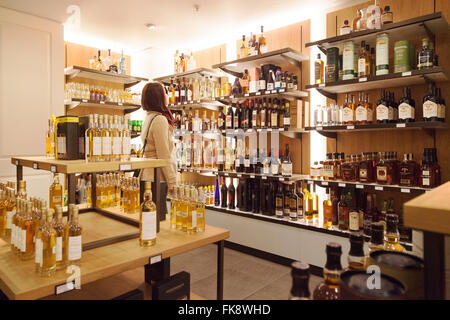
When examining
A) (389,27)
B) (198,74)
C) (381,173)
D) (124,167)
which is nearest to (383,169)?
(381,173)

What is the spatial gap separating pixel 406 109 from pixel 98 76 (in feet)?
13.8

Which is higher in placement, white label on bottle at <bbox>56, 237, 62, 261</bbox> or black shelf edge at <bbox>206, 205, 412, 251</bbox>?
white label on bottle at <bbox>56, 237, 62, 261</bbox>

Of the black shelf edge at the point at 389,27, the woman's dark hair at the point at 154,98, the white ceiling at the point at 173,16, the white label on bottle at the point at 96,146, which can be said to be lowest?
the white label on bottle at the point at 96,146

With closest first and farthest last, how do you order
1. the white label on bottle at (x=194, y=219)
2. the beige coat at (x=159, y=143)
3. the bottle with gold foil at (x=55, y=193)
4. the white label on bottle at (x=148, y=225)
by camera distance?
the white label on bottle at (x=148, y=225)
the white label on bottle at (x=194, y=219)
the bottle with gold foil at (x=55, y=193)
the beige coat at (x=159, y=143)

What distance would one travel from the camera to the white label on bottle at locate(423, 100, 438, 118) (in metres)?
2.60

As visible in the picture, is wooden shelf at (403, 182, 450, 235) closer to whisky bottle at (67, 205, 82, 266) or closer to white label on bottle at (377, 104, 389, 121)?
whisky bottle at (67, 205, 82, 266)

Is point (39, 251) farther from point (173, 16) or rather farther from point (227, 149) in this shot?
point (173, 16)

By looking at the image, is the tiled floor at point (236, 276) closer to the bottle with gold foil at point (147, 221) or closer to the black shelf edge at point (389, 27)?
the bottle with gold foil at point (147, 221)

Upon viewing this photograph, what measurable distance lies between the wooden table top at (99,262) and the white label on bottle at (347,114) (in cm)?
186

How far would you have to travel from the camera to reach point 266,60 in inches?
151

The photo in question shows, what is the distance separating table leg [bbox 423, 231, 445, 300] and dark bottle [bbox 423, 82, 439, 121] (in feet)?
7.76

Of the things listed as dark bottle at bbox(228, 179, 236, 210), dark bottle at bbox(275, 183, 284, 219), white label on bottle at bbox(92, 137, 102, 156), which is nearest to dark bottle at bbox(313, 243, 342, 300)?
white label on bottle at bbox(92, 137, 102, 156)

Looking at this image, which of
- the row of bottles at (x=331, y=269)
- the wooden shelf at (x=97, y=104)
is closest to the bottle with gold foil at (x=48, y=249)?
the row of bottles at (x=331, y=269)

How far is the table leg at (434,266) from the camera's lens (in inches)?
26.5
